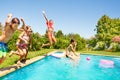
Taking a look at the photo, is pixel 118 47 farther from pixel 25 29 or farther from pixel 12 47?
pixel 25 29

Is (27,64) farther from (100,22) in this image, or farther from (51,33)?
(100,22)

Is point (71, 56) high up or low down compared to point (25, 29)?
down

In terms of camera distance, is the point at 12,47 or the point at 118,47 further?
the point at 118,47

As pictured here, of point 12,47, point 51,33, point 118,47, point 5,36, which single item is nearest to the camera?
point 5,36

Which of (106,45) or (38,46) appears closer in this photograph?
(38,46)

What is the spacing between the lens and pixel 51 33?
624 inches

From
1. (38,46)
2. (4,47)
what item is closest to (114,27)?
(38,46)

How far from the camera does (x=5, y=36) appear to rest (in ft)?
21.6

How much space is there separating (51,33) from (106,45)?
77.1ft

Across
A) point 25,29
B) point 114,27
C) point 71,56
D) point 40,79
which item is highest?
point 114,27

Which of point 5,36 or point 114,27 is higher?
point 114,27

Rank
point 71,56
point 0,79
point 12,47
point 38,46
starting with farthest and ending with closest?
1. point 38,46
2. point 12,47
3. point 71,56
4. point 0,79

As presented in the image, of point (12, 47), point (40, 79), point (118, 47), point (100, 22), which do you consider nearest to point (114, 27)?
point (100, 22)

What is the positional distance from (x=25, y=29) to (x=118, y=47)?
22.5 metres
